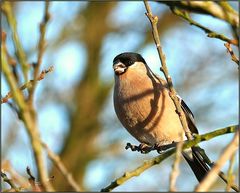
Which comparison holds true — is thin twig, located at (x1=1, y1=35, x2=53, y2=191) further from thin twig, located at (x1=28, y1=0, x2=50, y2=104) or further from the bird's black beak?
the bird's black beak

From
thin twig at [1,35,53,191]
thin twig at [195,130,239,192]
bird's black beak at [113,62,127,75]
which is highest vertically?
bird's black beak at [113,62,127,75]

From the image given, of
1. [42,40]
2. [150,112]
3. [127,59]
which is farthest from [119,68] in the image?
[42,40]

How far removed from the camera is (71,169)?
1014 centimetres

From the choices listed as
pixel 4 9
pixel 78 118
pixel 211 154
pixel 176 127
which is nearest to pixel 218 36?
pixel 4 9

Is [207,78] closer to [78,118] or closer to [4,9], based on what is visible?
[78,118]

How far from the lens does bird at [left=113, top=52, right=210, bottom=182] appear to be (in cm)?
405

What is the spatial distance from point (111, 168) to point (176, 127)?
6369 mm

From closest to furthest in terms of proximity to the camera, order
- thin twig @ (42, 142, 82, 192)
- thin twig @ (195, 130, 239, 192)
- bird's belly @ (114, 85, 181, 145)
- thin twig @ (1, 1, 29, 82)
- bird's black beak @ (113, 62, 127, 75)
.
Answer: thin twig @ (195, 130, 239, 192) → thin twig @ (42, 142, 82, 192) → thin twig @ (1, 1, 29, 82) → bird's belly @ (114, 85, 181, 145) → bird's black beak @ (113, 62, 127, 75)

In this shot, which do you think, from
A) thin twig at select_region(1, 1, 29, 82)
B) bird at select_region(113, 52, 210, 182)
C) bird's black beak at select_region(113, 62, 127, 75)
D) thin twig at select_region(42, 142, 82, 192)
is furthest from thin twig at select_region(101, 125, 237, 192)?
bird's black beak at select_region(113, 62, 127, 75)

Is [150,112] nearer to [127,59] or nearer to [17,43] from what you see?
[127,59]

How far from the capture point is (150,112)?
4.05m

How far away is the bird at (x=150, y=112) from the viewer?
4.05m

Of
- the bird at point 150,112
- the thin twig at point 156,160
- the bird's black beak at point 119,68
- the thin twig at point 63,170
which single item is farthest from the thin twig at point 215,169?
the bird's black beak at point 119,68

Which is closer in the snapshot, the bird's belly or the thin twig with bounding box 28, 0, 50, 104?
the thin twig with bounding box 28, 0, 50, 104
